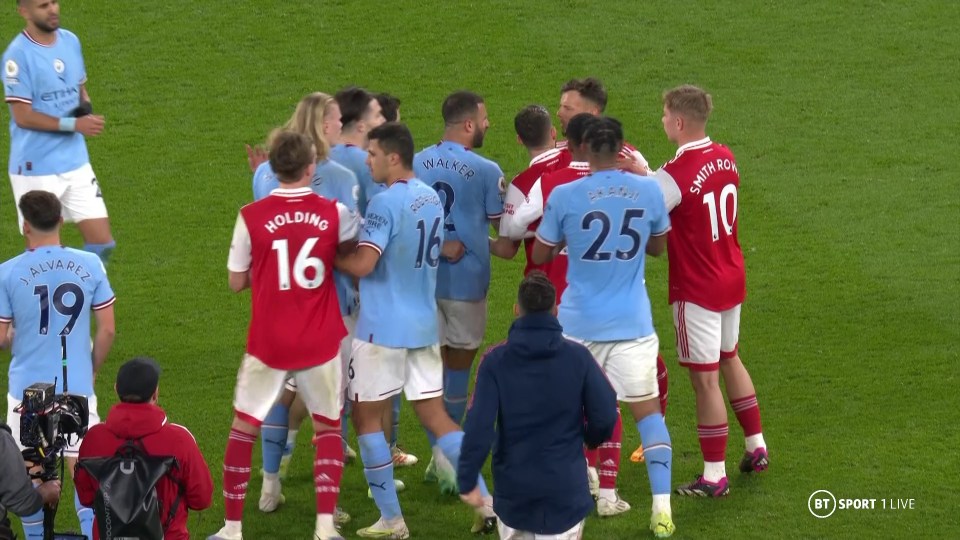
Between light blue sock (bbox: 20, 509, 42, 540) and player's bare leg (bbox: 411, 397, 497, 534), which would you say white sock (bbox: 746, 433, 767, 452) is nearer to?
player's bare leg (bbox: 411, 397, 497, 534)

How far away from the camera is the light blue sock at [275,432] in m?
6.93

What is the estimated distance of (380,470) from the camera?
21.6ft

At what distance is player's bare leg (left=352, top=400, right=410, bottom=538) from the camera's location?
6586 mm

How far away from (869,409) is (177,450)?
170 inches

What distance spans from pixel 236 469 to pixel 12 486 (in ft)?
3.89

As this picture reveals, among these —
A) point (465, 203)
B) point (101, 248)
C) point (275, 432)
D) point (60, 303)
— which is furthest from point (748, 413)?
point (101, 248)

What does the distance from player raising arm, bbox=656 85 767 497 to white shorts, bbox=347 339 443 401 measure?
1.30 metres

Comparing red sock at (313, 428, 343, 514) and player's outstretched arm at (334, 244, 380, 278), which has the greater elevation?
player's outstretched arm at (334, 244, 380, 278)

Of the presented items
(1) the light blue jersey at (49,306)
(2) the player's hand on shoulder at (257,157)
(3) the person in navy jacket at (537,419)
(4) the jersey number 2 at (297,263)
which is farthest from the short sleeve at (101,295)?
(3) the person in navy jacket at (537,419)

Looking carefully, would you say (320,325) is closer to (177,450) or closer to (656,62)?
(177,450)

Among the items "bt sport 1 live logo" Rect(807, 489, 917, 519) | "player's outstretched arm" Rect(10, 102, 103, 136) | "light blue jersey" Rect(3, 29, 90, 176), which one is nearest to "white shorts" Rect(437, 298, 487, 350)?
"bt sport 1 live logo" Rect(807, 489, 917, 519)

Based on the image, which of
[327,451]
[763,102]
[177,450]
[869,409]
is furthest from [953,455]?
[763,102]

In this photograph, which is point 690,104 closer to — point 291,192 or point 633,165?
point 633,165

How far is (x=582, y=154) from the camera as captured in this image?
6.79 meters
